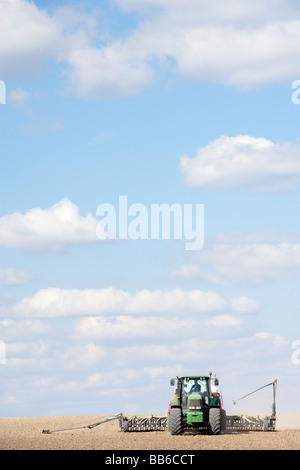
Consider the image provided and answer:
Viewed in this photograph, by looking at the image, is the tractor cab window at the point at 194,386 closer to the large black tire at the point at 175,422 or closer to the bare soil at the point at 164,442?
the large black tire at the point at 175,422

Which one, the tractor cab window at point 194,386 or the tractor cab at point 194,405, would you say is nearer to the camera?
the tractor cab at point 194,405

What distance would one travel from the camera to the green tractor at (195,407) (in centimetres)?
4510

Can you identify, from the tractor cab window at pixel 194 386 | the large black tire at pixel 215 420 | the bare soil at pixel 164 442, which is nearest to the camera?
the bare soil at pixel 164 442

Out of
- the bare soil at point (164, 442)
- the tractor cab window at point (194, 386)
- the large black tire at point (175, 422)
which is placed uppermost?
the tractor cab window at point (194, 386)

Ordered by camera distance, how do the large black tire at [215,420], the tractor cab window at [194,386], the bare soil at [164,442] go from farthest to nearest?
the tractor cab window at [194,386], the large black tire at [215,420], the bare soil at [164,442]

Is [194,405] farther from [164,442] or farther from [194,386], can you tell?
[164,442]

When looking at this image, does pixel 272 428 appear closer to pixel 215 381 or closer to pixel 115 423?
pixel 215 381

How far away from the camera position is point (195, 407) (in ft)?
150

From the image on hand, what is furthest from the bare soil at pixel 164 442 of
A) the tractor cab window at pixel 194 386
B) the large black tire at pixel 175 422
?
the tractor cab window at pixel 194 386

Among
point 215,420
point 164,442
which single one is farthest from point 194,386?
point 164,442
